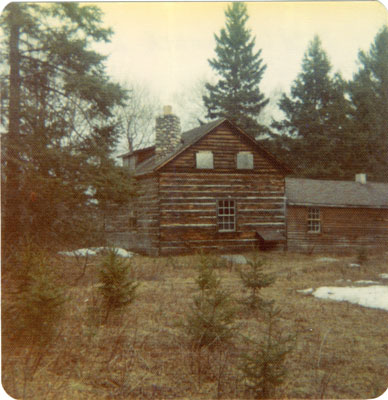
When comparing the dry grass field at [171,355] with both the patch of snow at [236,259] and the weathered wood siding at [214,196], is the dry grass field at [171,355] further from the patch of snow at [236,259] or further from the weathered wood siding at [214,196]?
the weathered wood siding at [214,196]

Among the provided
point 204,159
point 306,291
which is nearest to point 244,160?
point 204,159

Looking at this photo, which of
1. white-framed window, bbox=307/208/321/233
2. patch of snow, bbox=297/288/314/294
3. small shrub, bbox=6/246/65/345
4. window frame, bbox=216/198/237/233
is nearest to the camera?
small shrub, bbox=6/246/65/345

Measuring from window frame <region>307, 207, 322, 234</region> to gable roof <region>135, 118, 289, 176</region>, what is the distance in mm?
3966

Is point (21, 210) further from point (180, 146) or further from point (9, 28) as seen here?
point (180, 146)

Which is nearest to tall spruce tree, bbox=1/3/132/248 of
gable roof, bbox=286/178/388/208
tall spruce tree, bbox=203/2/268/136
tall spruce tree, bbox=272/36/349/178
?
tall spruce tree, bbox=203/2/268/136

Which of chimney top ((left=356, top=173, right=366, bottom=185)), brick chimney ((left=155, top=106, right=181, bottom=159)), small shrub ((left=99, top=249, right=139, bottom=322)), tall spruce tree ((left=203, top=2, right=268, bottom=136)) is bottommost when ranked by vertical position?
small shrub ((left=99, top=249, right=139, bottom=322))

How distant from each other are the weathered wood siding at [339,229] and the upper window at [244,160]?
12.0 feet

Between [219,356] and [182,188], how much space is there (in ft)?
36.1

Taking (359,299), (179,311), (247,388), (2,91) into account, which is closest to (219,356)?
(247,388)

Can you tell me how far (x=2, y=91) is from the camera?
21.6 ft

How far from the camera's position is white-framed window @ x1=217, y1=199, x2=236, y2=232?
53.5 feet

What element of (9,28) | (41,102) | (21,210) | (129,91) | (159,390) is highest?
(9,28)

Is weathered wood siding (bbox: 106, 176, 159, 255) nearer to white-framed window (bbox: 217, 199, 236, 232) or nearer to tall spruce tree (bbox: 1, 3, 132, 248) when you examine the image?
white-framed window (bbox: 217, 199, 236, 232)

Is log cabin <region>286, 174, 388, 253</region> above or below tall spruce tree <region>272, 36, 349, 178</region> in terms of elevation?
below
